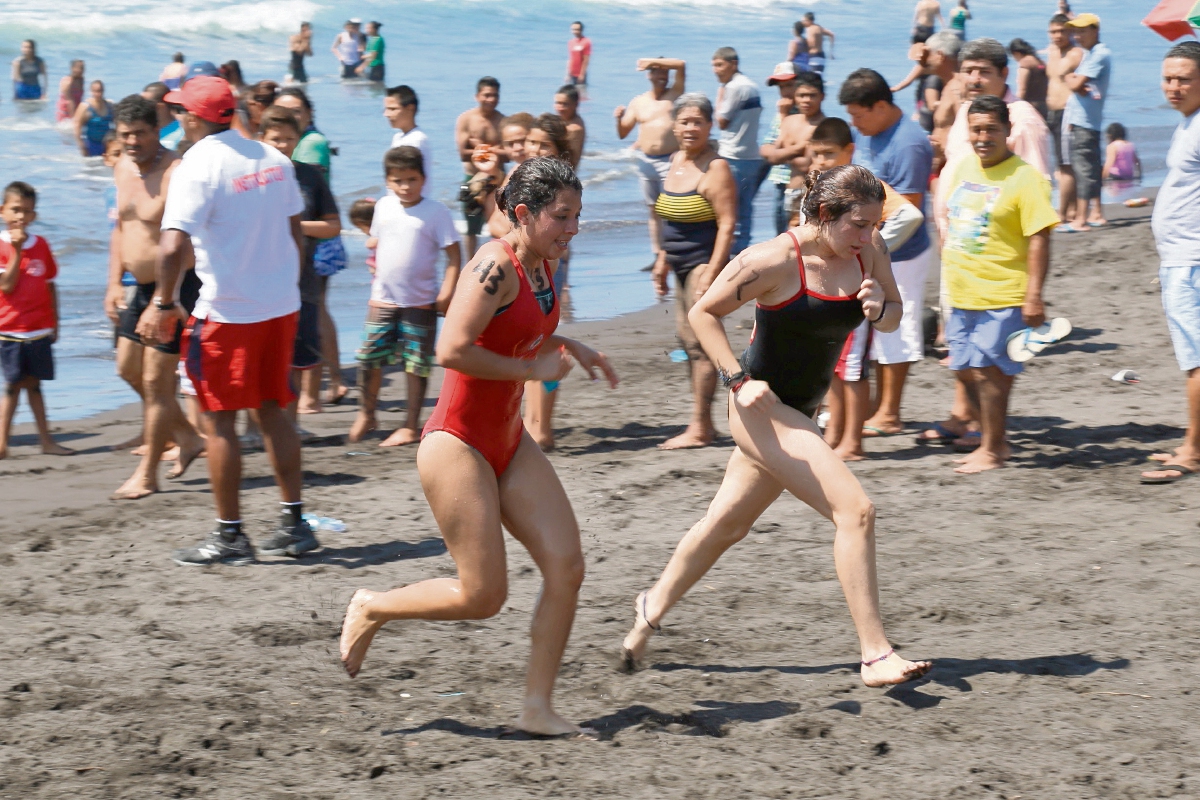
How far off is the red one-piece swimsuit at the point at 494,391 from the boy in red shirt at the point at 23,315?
5.29 metres

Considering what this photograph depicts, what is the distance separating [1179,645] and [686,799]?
85.5 inches

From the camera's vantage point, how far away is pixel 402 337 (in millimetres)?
8578

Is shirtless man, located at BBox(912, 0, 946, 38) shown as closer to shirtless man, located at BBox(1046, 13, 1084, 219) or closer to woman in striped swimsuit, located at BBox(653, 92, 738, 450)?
shirtless man, located at BBox(1046, 13, 1084, 219)

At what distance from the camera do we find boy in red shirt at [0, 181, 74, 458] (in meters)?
8.59

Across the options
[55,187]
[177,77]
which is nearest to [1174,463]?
[177,77]

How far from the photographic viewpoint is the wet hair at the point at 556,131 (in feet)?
25.1

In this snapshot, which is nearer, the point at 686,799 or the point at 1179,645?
the point at 686,799

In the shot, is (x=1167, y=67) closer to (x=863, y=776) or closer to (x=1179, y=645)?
(x=1179, y=645)

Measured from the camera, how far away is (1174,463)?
7.26 meters

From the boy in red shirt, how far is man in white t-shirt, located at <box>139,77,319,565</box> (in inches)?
112

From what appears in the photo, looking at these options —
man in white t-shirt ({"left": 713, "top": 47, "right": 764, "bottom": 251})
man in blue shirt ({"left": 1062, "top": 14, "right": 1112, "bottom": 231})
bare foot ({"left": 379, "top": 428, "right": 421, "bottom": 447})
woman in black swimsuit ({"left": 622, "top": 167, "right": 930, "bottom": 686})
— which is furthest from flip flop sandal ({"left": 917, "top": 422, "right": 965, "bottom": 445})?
man in blue shirt ({"left": 1062, "top": 14, "right": 1112, "bottom": 231})

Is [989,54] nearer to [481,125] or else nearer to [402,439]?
[402,439]

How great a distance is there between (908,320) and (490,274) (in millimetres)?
4208

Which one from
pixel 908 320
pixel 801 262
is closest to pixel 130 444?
pixel 908 320
